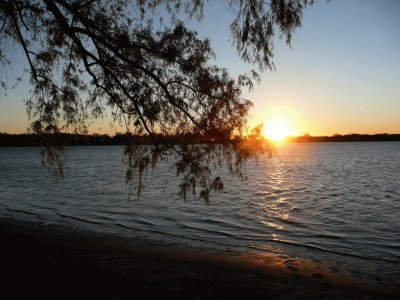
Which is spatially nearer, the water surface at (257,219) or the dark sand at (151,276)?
the dark sand at (151,276)

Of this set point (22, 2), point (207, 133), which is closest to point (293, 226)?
point (207, 133)

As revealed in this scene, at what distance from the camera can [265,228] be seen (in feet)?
47.2

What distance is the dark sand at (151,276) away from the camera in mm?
5961

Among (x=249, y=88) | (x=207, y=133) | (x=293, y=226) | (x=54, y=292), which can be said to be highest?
(x=249, y=88)

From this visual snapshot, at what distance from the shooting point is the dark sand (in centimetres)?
596

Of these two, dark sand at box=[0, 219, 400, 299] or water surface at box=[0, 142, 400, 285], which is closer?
dark sand at box=[0, 219, 400, 299]

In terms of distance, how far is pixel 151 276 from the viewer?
7.89 m

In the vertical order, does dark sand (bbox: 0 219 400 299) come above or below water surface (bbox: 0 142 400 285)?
above

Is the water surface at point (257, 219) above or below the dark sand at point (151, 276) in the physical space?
below

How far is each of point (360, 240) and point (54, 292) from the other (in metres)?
10.2

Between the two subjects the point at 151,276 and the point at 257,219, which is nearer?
the point at 151,276

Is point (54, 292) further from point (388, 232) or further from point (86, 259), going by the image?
point (388, 232)

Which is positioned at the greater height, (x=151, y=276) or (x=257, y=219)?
(x=151, y=276)

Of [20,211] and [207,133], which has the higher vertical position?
[207,133]
